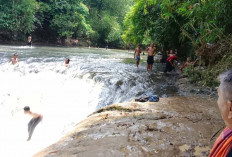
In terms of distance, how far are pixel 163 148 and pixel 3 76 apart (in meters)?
9.41

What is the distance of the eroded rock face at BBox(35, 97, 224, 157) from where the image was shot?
3.11m

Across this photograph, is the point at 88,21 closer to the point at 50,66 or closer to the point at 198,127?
the point at 50,66

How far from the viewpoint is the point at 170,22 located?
40.6 ft

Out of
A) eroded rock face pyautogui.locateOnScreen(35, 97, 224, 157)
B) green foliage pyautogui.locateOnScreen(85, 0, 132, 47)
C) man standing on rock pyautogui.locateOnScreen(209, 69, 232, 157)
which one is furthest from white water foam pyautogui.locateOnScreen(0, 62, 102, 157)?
green foliage pyautogui.locateOnScreen(85, 0, 132, 47)

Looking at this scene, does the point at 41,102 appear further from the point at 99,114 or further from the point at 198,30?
the point at 198,30

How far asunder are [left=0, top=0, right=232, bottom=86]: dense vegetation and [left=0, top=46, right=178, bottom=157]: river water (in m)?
2.27

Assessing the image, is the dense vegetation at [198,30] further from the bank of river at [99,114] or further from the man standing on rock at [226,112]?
the man standing on rock at [226,112]

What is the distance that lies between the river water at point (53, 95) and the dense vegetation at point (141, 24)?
7.43ft

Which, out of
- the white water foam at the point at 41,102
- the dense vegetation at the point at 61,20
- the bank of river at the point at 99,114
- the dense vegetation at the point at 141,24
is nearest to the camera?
the bank of river at the point at 99,114

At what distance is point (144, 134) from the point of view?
3760 mm

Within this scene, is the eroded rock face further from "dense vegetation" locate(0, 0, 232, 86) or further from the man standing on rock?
"dense vegetation" locate(0, 0, 232, 86)

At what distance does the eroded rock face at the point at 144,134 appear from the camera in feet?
10.2

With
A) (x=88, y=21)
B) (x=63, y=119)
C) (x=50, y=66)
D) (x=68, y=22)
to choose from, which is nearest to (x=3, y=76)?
(x=50, y=66)

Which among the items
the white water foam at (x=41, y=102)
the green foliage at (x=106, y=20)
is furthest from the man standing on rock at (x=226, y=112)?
the green foliage at (x=106, y=20)
